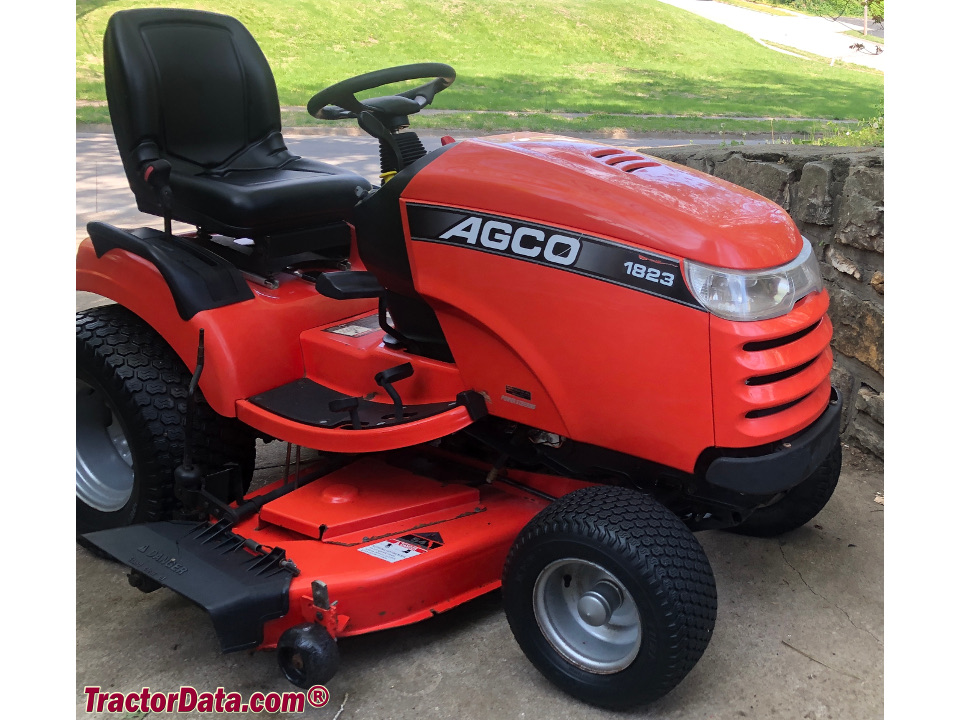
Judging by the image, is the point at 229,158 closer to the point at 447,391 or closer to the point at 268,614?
the point at 447,391

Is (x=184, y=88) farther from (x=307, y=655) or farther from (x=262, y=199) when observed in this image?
(x=307, y=655)

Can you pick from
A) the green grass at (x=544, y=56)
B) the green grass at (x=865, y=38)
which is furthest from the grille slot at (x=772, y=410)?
the green grass at (x=865, y=38)

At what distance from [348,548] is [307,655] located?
0.97 ft

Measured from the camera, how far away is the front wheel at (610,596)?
1724 mm

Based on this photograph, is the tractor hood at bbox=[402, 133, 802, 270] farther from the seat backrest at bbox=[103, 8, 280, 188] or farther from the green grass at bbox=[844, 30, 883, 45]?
the green grass at bbox=[844, 30, 883, 45]

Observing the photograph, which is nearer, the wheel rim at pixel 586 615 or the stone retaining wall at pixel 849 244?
the wheel rim at pixel 586 615

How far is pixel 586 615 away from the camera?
6.12 ft

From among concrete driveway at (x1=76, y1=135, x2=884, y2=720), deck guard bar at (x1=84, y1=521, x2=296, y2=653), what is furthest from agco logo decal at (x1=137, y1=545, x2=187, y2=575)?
concrete driveway at (x1=76, y1=135, x2=884, y2=720)

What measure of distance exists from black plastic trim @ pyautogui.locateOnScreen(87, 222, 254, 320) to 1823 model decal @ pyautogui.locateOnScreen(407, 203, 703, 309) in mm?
628

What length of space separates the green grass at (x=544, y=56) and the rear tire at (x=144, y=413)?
114 centimetres

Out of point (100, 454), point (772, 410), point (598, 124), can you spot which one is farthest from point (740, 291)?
point (598, 124)

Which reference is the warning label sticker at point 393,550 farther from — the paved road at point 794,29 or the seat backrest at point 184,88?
the paved road at point 794,29

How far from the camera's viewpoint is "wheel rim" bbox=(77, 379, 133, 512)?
264 centimetres

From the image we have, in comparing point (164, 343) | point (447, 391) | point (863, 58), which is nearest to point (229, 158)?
point (164, 343)
